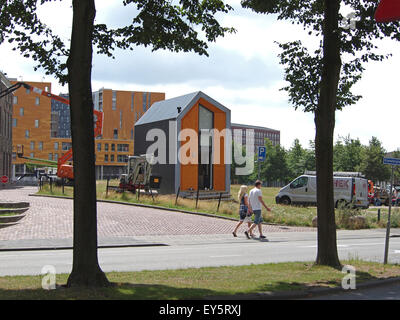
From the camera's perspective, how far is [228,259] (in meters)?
11.7

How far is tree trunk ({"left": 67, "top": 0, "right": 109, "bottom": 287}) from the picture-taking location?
7273mm

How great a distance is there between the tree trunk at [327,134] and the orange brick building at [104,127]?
84773mm

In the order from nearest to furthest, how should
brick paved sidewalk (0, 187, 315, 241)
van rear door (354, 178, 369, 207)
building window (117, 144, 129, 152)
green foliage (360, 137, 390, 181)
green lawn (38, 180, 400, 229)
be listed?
brick paved sidewalk (0, 187, 315, 241)
green lawn (38, 180, 400, 229)
van rear door (354, 178, 369, 207)
green foliage (360, 137, 390, 181)
building window (117, 144, 129, 152)

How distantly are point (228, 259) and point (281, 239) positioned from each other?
18.6 feet

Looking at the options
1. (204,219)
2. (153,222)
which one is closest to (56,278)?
(153,222)

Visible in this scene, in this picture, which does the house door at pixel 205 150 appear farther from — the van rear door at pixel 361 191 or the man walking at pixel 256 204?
the man walking at pixel 256 204

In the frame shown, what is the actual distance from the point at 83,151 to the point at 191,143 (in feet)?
102

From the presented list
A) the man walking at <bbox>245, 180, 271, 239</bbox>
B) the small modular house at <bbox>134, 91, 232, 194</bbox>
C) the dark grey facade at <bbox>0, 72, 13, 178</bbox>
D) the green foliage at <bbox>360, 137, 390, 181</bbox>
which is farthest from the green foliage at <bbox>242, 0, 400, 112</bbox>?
the green foliage at <bbox>360, 137, 390, 181</bbox>

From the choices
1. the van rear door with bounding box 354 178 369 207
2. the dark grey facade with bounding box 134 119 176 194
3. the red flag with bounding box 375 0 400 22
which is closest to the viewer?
the red flag with bounding box 375 0 400 22

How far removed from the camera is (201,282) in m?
7.87

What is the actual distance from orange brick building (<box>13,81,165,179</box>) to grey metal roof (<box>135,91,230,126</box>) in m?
51.2

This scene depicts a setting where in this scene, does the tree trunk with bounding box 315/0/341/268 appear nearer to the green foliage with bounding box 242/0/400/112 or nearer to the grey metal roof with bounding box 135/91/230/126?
the green foliage with bounding box 242/0/400/112

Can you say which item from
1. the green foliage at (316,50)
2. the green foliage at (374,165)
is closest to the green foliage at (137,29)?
the green foliage at (316,50)

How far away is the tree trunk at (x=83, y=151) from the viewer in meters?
7.27
